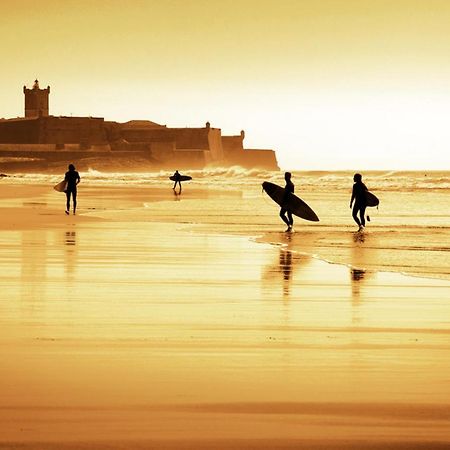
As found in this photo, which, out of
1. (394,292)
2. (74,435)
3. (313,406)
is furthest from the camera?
(394,292)

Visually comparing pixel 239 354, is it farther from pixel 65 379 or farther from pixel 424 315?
pixel 424 315

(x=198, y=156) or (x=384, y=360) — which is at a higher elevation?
(x=198, y=156)

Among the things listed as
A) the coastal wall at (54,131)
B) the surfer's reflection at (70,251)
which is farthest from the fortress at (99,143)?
the surfer's reflection at (70,251)

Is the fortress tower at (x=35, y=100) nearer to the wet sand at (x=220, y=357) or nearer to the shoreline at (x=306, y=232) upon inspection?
the shoreline at (x=306, y=232)

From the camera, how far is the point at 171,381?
5453mm

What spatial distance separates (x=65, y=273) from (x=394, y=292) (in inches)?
146

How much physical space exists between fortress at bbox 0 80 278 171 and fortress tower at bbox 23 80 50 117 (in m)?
0.16

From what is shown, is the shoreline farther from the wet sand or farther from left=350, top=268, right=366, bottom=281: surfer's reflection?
the wet sand

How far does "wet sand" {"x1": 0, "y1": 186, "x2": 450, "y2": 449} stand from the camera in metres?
4.43

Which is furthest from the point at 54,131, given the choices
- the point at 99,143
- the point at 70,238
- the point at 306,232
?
the point at 70,238

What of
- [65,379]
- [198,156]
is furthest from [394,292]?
[198,156]

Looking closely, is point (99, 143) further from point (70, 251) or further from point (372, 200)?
point (70, 251)

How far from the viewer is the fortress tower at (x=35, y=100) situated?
159625 mm

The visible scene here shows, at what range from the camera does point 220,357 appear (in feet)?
20.4
